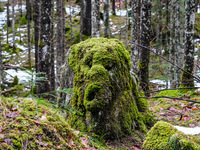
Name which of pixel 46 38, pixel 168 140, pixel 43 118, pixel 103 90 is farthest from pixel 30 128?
pixel 46 38

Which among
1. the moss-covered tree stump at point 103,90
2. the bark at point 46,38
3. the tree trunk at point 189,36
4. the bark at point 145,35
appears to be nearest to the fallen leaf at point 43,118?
the moss-covered tree stump at point 103,90

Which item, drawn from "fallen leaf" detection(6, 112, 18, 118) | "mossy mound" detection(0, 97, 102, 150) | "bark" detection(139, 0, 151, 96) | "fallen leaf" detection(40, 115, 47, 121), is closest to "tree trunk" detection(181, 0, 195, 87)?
"bark" detection(139, 0, 151, 96)

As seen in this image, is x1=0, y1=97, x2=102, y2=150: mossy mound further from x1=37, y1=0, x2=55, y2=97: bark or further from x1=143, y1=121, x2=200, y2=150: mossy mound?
x1=37, y1=0, x2=55, y2=97: bark

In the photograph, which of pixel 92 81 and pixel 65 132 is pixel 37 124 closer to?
pixel 65 132

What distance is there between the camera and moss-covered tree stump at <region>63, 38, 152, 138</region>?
4090 mm

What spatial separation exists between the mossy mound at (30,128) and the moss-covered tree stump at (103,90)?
5.45 feet

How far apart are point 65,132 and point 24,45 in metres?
26.7

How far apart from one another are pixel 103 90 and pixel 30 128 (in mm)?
2236

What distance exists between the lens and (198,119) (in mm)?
6043

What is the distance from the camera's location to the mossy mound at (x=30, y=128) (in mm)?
1788

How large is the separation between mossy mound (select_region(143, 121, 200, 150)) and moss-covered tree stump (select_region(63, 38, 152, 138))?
1.04m

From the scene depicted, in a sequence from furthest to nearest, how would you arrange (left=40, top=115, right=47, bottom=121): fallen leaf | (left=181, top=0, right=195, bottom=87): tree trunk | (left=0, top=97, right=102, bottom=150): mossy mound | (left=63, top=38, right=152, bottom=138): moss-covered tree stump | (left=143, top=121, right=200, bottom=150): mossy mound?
(left=181, top=0, right=195, bottom=87): tree trunk < (left=63, top=38, right=152, bottom=138): moss-covered tree stump < (left=143, top=121, right=200, bottom=150): mossy mound < (left=40, top=115, right=47, bottom=121): fallen leaf < (left=0, top=97, right=102, bottom=150): mossy mound

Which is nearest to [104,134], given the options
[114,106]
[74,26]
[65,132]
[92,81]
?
[114,106]

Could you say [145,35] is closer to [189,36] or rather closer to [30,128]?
[189,36]
